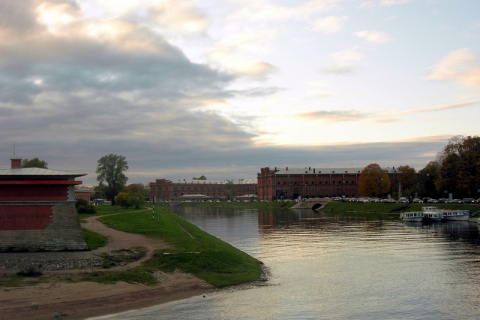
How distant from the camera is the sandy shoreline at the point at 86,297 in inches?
927

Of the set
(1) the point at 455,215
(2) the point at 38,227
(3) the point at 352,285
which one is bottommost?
(3) the point at 352,285

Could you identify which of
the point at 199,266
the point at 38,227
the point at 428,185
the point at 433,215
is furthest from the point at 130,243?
the point at 428,185

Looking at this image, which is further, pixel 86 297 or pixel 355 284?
pixel 355 284

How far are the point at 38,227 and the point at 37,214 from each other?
933 mm

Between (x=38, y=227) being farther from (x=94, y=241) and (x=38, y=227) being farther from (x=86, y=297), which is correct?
(x=86, y=297)

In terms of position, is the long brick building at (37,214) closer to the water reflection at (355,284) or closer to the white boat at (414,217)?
the water reflection at (355,284)

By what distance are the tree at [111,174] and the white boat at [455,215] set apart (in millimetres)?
83883

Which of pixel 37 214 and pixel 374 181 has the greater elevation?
pixel 374 181

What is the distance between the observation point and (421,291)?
29.7 meters

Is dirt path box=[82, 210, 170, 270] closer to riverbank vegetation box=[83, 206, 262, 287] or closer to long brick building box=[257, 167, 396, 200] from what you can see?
riverbank vegetation box=[83, 206, 262, 287]

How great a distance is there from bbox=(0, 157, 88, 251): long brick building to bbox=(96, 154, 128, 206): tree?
100305mm

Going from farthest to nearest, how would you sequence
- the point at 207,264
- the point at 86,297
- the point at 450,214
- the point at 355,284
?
1. the point at 450,214
2. the point at 207,264
3. the point at 355,284
4. the point at 86,297

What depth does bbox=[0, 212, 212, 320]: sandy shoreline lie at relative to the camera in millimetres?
23555

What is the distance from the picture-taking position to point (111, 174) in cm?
13475
